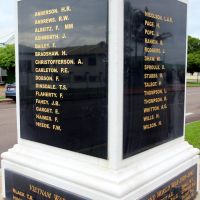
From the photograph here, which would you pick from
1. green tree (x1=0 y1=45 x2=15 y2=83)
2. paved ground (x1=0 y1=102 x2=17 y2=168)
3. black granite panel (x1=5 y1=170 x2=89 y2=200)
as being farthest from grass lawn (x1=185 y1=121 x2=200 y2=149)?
Result: green tree (x1=0 y1=45 x2=15 y2=83)

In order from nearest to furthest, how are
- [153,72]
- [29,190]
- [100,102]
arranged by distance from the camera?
[100,102]
[153,72]
[29,190]

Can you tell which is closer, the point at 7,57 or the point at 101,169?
the point at 101,169

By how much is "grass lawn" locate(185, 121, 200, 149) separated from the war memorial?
3.60 metres

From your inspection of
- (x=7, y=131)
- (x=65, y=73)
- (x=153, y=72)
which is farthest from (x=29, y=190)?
(x=7, y=131)

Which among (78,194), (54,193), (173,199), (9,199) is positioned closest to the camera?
(78,194)

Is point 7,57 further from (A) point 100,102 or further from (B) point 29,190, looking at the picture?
(A) point 100,102

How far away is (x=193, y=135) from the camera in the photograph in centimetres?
870

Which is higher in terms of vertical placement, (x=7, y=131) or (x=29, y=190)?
(x=29, y=190)

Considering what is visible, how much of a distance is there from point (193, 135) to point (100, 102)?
596 centimetres

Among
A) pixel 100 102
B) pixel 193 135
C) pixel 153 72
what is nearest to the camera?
pixel 100 102

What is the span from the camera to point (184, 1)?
13.4ft

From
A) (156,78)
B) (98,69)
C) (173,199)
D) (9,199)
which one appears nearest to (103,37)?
(98,69)

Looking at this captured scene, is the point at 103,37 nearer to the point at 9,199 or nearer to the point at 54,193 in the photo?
the point at 54,193

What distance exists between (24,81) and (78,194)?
54.5 inches
